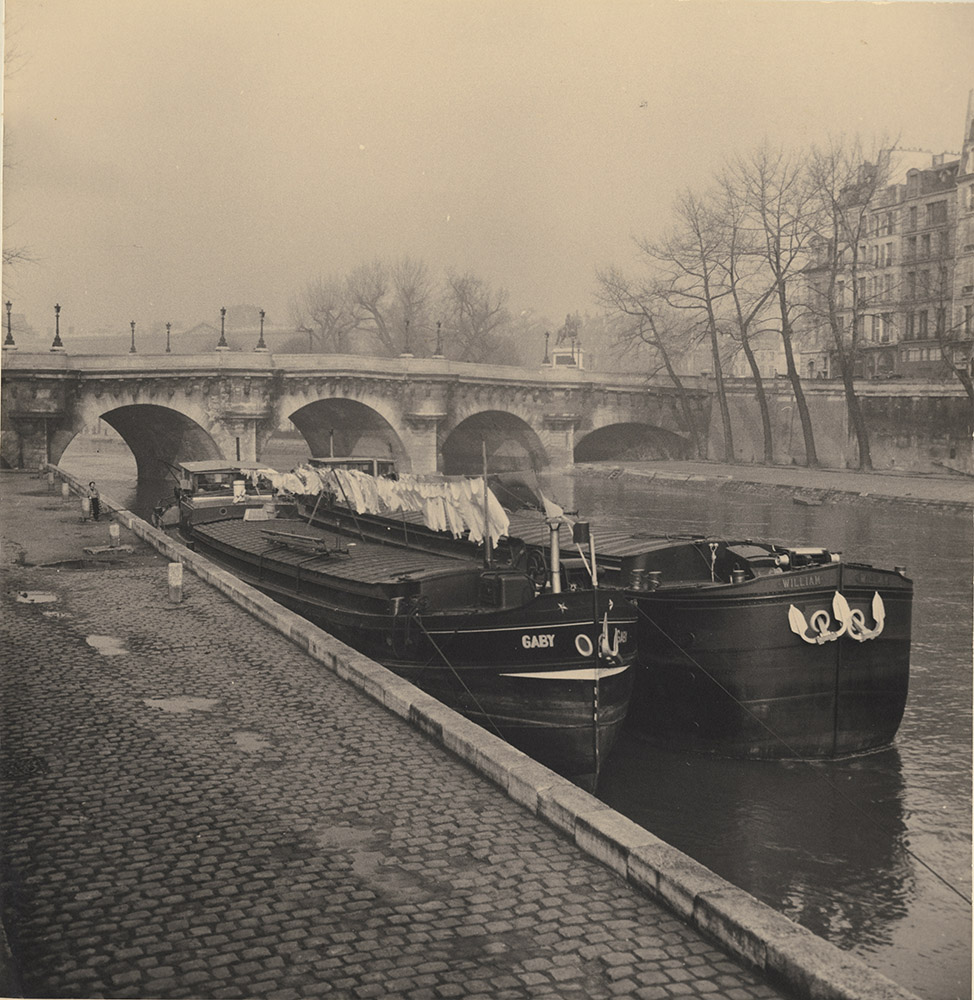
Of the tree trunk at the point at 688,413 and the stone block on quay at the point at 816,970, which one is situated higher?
the tree trunk at the point at 688,413

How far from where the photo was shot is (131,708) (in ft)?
33.0

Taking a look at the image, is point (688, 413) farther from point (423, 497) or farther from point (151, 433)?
point (423, 497)

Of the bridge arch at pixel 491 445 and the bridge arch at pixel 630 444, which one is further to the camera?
the bridge arch at pixel 491 445

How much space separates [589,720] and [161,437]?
41.1 meters

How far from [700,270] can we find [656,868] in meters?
36.1

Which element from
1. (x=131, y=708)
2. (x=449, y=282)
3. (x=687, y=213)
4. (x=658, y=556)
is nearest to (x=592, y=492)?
(x=449, y=282)

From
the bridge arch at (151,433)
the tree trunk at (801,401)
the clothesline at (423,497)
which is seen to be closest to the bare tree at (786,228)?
the tree trunk at (801,401)

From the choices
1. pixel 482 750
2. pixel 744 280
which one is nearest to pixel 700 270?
pixel 744 280

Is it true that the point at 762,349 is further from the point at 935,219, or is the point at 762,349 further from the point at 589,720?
the point at 589,720

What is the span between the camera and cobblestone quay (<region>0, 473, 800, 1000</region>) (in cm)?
564

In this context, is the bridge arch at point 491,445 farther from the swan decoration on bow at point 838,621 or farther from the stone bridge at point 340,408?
the swan decoration on bow at point 838,621

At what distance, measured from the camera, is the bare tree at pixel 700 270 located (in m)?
33.6

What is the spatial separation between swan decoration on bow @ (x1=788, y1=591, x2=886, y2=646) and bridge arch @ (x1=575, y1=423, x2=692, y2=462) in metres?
Result: 39.4

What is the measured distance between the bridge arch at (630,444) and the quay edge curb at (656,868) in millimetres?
42616
